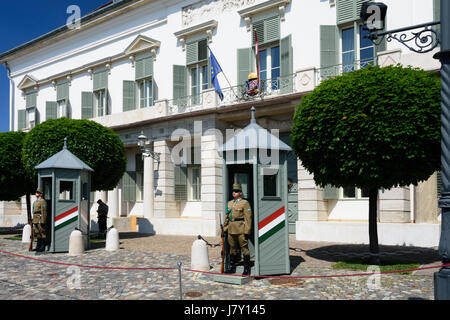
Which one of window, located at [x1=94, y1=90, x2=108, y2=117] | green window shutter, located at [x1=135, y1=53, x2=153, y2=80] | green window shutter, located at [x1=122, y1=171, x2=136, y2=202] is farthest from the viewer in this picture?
window, located at [x1=94, y1=90, x2=108, y2=117]

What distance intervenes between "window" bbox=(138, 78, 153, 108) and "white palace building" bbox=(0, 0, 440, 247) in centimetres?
5

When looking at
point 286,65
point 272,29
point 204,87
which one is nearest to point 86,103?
point 204,87

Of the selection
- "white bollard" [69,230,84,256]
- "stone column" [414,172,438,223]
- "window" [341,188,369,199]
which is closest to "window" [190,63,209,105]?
"window" [341,188,369,199]

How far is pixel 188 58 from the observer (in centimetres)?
1955

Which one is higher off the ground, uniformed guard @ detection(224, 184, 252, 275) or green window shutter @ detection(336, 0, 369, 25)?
green window shutter @ detection(336, 0, 369, 25)

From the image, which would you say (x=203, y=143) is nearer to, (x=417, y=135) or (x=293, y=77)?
(x=293, y=77)

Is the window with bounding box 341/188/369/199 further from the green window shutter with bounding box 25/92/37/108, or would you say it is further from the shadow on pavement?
the green window shutter with bounding box 25/92/37/108

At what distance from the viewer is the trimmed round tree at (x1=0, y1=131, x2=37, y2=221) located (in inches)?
700

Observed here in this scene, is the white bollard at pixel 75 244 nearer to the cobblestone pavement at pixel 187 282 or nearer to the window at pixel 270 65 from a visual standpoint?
the cobblestone pavement at pixel 187 282

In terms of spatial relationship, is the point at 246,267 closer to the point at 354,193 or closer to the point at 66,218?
the point at 66,218

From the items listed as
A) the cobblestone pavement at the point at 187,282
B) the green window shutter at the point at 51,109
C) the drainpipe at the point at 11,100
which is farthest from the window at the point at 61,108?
the cobblestone pavement at the point at 187,282

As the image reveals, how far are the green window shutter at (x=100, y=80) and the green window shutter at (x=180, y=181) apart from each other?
7332 mm

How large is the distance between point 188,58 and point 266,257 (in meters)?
13.6
